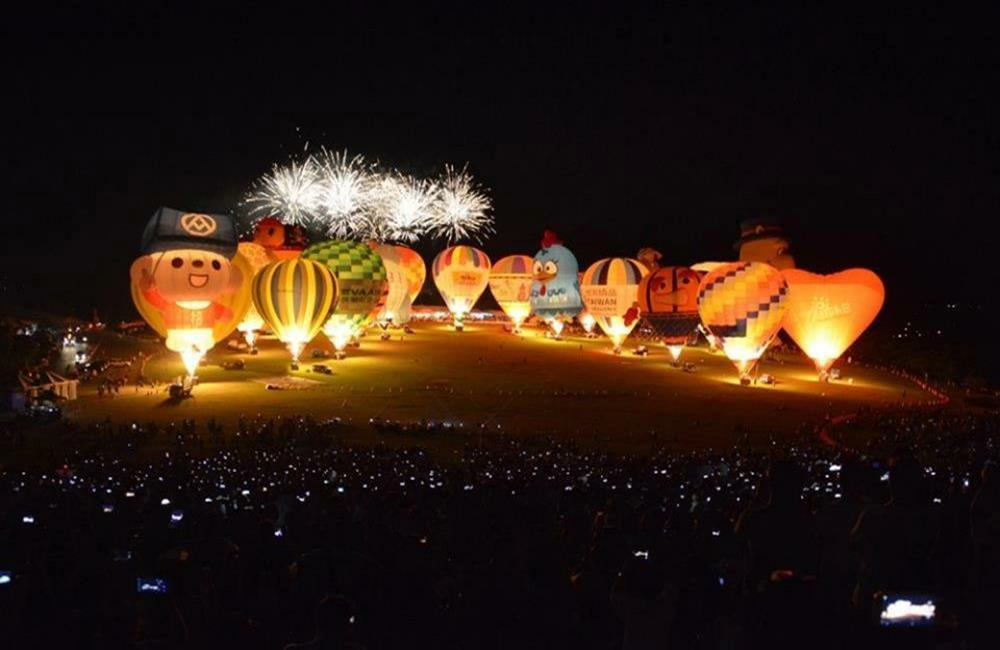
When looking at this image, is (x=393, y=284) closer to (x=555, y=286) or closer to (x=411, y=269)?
(x=411, y=269)

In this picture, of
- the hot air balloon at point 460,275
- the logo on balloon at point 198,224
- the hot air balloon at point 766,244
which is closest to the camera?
the logo on balloon at point 198,224

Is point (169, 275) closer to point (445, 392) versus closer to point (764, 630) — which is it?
point (445, 392)

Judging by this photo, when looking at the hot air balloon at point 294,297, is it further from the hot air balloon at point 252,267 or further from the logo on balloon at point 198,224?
the hot air balloon at point 252,267

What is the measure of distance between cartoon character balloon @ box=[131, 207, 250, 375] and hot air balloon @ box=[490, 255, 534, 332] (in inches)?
781

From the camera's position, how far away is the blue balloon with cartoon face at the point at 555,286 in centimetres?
3834

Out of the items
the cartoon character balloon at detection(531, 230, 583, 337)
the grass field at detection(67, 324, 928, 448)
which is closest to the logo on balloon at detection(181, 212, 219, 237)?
the grass field at detection(67, 324, 928, 448)

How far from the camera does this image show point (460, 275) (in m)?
39.7

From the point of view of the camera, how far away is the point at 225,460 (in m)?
10.8

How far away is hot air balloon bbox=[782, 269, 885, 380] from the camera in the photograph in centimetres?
2512

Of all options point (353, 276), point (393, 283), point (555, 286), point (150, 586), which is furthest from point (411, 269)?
point (150, 586)

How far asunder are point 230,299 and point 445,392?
210 inches

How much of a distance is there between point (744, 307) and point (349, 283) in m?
11.0

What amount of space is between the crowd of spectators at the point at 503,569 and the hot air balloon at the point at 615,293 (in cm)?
2651

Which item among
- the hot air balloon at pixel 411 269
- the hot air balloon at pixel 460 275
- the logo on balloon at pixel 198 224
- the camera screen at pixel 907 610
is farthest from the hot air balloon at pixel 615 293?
the camera screen at pixel 907 610
